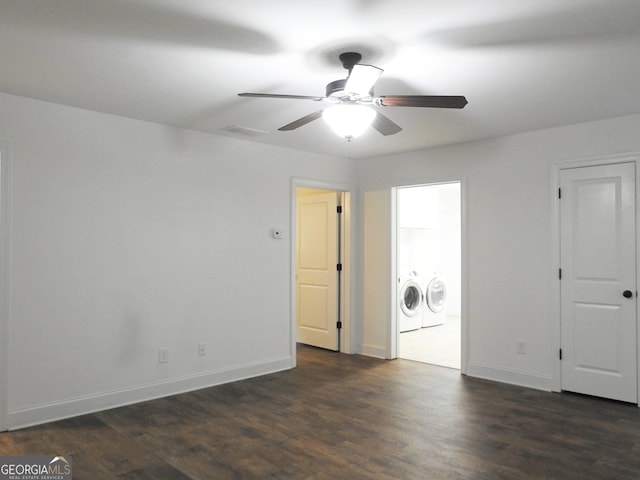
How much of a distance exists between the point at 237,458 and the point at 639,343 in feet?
10.7

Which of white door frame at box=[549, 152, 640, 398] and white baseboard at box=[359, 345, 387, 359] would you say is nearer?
white door frame at box=[549, 152, 640, 398]

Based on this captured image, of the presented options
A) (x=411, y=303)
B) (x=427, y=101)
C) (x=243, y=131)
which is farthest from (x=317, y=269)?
(x=427, y=101)

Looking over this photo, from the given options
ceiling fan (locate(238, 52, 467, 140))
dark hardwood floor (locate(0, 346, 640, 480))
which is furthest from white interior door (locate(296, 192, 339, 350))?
ceiling fan (locate(238, 52, 467, 140))

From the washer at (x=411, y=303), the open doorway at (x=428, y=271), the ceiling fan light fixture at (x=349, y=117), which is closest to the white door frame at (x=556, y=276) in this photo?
the open doorway at (x=428, y=271)

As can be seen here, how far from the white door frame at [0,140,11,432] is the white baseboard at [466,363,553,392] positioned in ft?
13.0

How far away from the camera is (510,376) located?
14.8 ft

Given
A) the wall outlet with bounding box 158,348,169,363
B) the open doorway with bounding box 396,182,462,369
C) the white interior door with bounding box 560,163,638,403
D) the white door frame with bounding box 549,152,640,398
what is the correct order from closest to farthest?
the white interior door with bounding box 560,163,638,403
the wall outlet with bounding box 158,348,169,363
the white door frame with bounding box 549,152,640,398
the open doorway with bounding box 396,182,462,369

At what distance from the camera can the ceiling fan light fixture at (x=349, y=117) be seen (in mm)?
2639

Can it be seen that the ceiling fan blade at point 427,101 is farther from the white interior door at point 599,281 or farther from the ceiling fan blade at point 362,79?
the white interior door at point 599,281

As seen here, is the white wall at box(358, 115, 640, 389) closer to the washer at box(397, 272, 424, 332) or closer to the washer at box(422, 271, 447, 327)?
the washer at box(397, 272, 424, 332)

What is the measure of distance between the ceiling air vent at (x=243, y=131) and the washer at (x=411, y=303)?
133 inches

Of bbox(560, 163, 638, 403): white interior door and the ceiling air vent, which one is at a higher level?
the ceiling air vent

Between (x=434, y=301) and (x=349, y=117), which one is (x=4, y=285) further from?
(x=434, y=301)

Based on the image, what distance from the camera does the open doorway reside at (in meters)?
6.57
